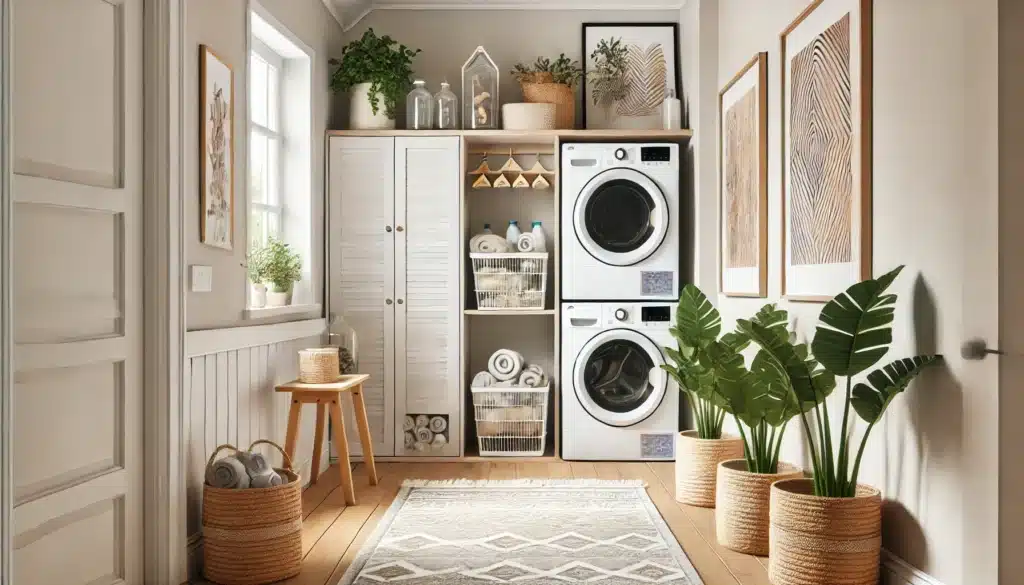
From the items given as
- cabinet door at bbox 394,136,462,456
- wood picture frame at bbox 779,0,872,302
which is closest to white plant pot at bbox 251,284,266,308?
cabinet door at bbox 394,136,462,456

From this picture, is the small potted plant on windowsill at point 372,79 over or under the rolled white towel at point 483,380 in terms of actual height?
over

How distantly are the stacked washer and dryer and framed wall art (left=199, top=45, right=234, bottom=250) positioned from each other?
206 centimetres

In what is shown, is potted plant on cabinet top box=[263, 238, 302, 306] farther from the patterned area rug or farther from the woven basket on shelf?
the patterned area rug

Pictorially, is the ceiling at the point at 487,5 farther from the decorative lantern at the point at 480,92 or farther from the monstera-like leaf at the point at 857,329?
the monstera-like leaf at the point at 857,329

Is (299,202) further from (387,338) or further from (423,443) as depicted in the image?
(423,443)

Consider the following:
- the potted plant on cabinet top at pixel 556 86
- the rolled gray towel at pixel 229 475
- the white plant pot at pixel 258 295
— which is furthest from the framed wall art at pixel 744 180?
the rolled gray towel at pixel 229 475

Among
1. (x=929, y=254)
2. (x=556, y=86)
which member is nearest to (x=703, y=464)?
(x=929, y=254)

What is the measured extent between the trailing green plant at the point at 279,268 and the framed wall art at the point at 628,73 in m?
2.02

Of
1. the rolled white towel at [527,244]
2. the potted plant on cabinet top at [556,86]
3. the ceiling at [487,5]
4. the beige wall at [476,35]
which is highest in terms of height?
the ceiling at [487,5]

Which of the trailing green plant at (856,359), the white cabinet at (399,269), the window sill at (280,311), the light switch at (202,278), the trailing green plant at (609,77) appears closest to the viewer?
the trailing green plant at (856,359)

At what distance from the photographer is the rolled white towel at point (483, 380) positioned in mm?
5246

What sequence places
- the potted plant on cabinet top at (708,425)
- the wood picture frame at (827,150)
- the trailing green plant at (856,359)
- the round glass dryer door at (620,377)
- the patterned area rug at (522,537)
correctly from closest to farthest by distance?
the trailing green plant at (856,359)
the wood picture frame at (827,150)
the patterned area rug at (522,537)
the potted plant on cabinet top at (708,425)
the round glass dryer door at (620,377)

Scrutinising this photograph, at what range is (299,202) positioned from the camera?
16.0 feet

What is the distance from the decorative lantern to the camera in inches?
210
